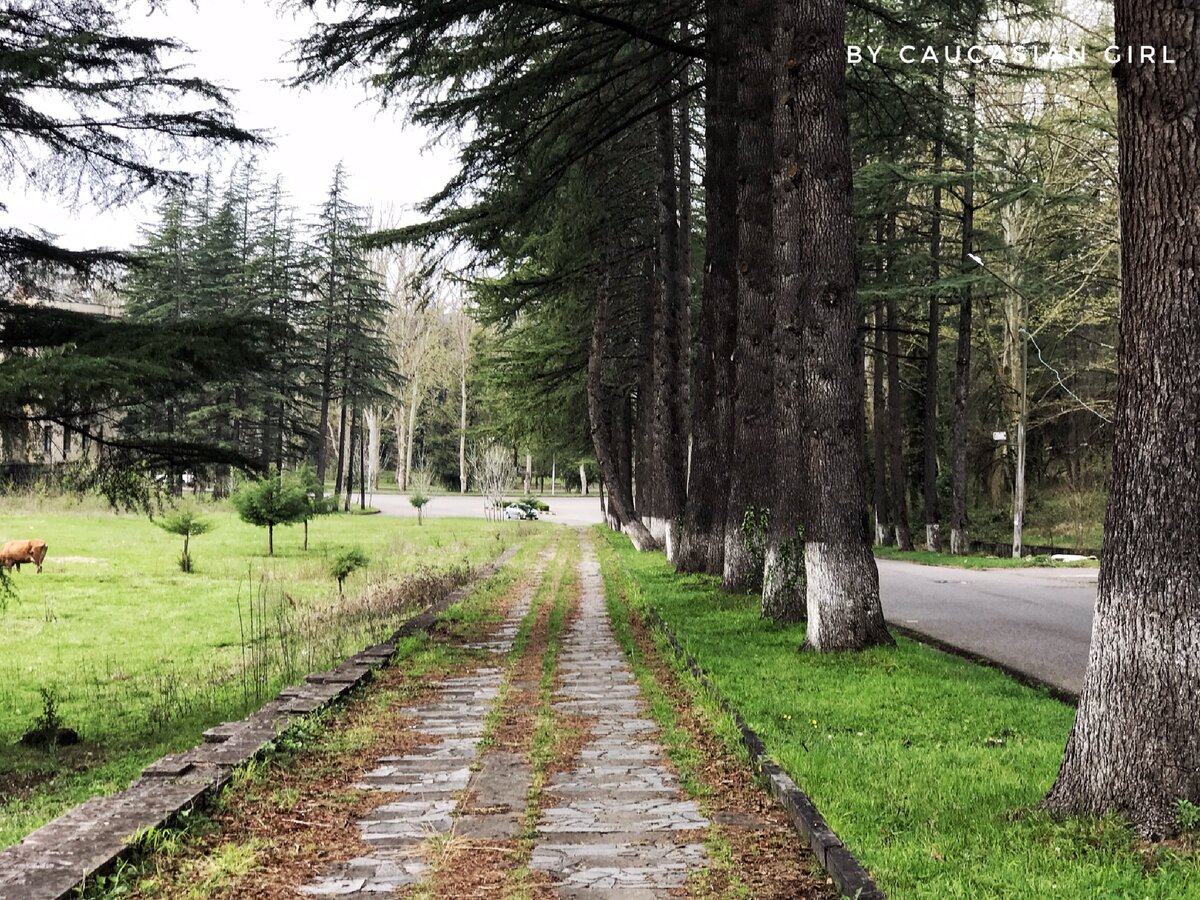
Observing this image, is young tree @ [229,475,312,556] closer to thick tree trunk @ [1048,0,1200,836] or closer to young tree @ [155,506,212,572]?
young tree @ [155,506,212,572]

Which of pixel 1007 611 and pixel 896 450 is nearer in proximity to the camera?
pixel 1007 611

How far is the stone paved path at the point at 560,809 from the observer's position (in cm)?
407

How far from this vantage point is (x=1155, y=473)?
13.7ft

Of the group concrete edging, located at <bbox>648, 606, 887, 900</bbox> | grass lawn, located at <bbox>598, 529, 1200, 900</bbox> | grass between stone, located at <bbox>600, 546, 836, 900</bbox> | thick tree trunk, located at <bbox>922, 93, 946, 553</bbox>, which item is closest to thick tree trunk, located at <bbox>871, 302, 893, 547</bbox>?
thick tree trunk, located at <bbox>922, 93, 946, 553</bbox>

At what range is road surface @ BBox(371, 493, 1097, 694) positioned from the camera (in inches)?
405

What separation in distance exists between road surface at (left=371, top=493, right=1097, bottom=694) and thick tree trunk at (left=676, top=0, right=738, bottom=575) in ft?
10.6

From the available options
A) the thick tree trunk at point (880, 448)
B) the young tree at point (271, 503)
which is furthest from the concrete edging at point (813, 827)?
the thick tree trunk at point (880, 448)

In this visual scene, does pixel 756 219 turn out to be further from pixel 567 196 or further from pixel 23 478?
pixel 23 478

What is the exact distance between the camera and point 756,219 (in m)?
12.6

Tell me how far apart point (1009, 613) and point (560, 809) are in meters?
10.7

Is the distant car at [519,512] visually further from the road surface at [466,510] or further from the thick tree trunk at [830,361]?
the thick tree trunk at [830,361]

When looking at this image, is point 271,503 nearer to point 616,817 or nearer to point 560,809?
point 560,809

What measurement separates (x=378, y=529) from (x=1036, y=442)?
25211 millimetres

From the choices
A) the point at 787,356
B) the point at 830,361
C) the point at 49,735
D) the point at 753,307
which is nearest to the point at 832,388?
the point at 830,361
